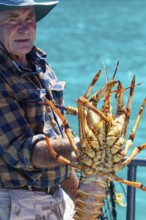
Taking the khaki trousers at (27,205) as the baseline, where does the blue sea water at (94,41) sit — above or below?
below

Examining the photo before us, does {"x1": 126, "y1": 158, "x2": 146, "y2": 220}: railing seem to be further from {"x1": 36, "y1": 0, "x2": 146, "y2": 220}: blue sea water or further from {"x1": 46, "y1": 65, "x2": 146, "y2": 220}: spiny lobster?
{"x1": 36, "y1": 0, "x2": 146, "y2": 220}: blue sea water

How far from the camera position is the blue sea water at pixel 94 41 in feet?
34.9

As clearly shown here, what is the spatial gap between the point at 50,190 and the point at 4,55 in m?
0.60

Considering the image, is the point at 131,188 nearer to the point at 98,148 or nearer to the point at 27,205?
the point at 27,205

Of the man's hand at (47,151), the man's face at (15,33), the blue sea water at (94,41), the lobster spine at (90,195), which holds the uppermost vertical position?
the man's face at (15,33)

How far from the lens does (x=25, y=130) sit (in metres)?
2.92

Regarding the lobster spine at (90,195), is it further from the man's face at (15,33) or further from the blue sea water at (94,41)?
the blue sea water at (94,41)

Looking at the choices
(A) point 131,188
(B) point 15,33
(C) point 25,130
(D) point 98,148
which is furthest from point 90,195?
(A) point 131,188

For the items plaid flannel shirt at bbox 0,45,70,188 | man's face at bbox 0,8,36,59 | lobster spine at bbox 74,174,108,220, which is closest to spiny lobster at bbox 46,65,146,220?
lobster spine at bbox 74,174,108,220

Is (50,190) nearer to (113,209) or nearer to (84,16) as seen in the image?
(113,209)

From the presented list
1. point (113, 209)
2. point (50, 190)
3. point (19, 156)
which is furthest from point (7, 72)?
point (113, 209)

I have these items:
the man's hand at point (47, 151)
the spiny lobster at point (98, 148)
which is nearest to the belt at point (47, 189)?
the man's hand at point (47, 151)

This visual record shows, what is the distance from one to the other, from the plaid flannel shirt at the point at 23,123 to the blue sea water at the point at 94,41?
5.94 m

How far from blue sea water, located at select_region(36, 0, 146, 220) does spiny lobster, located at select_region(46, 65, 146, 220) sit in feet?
20.4
